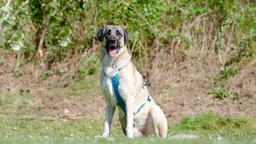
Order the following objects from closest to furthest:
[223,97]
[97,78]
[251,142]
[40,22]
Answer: [251,142]
[223,97]
[97,78]
[40,22]

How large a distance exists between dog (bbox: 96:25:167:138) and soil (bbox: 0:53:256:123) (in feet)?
12.4

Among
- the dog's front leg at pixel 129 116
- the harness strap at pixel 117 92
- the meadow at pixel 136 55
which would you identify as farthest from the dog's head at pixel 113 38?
the meadow at pixel 136 55

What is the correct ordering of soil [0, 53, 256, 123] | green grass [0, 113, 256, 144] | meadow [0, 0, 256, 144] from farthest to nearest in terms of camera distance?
1. meadow [0, 0, 256, 144]
2. soil [0, 53, 256, 123]
3. green grass [0, 113, 256, 144]

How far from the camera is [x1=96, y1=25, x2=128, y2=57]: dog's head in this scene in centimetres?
902

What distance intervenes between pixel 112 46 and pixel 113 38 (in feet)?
0.45

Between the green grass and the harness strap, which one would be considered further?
the green grass

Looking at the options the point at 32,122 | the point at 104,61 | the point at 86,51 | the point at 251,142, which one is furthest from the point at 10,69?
the point at 251,142

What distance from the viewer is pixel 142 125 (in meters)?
9.35

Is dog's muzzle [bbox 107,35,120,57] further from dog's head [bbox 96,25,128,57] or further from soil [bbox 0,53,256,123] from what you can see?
soil [bbox 0,53,256,123]

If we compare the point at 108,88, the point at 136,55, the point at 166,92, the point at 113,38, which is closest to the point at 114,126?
the point at 166,92

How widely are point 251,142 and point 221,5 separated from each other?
8.23m

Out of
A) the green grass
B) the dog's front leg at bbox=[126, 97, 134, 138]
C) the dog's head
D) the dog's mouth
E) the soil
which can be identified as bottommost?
the green grass

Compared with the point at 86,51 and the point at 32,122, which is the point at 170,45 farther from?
the point at 32,122

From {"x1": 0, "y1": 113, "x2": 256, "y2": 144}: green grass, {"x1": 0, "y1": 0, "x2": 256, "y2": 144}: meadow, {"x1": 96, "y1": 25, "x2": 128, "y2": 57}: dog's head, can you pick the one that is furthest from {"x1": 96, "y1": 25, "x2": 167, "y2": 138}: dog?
{"x1": 0, "y1": 0, "x2": 256, "y2": 144}: meadow
